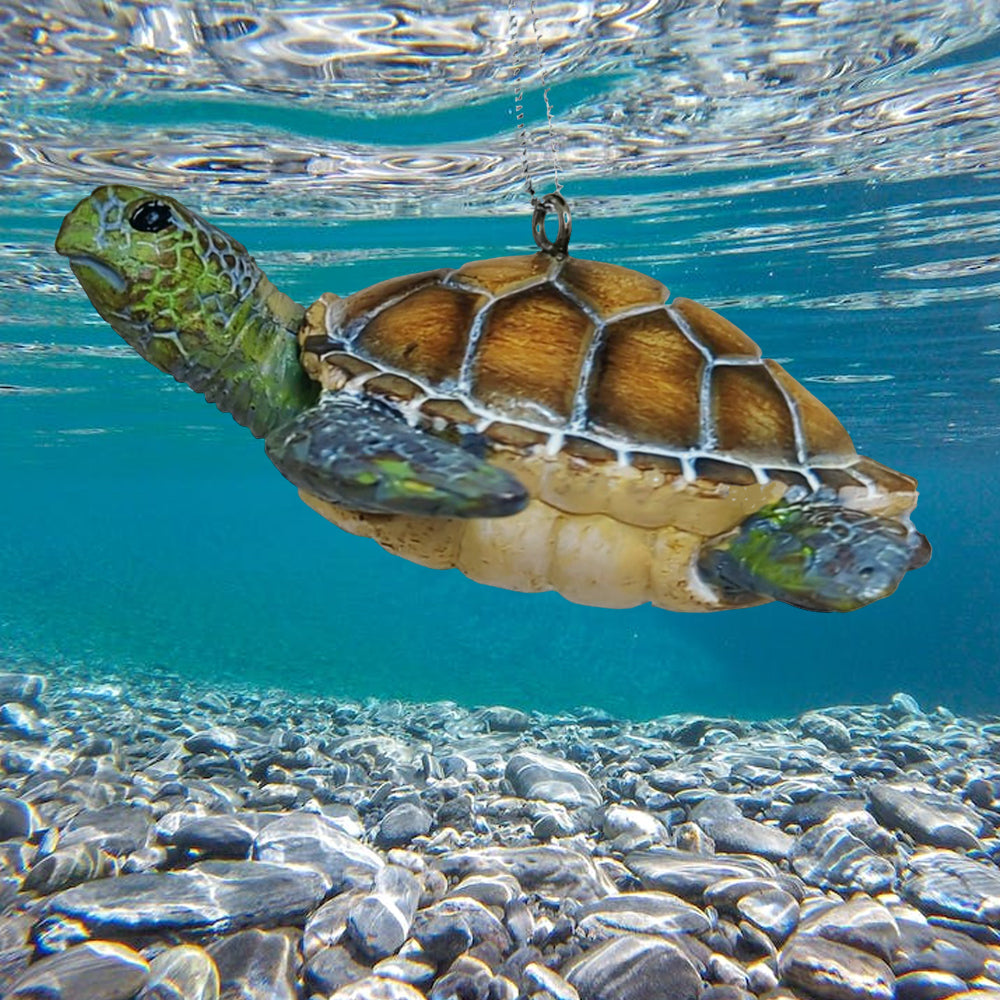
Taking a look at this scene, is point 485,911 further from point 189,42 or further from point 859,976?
point 189,42

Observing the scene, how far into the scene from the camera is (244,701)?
14.1m

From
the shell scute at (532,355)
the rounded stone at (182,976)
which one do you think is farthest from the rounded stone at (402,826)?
the shell scute at (532,355)

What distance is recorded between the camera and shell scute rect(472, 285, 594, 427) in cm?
297

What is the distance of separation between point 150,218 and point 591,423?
2.16 meters

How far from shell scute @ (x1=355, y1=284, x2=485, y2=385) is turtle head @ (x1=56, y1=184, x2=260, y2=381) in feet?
2.34

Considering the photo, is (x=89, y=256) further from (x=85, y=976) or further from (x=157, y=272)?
(x=85, y=976)

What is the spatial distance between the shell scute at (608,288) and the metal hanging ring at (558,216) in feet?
0.27

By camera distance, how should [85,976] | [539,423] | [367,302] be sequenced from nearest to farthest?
[85,976]
[539,423]
[367,302]

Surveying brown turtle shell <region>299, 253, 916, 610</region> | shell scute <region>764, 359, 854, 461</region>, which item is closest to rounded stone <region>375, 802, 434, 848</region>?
brown turtle shell <region>299, 253, 916, 610</region>

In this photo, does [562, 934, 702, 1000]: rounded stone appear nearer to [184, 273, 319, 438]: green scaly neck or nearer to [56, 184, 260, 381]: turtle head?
[184, 273, 319, 438]: green scaly neck

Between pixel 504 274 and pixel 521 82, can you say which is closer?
pixel 504 274

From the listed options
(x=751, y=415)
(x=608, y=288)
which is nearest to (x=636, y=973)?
(x=751, y=415)

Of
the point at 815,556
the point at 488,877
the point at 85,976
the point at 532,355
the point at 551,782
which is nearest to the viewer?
the point at 815,556

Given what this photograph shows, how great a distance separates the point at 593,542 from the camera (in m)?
3.09
